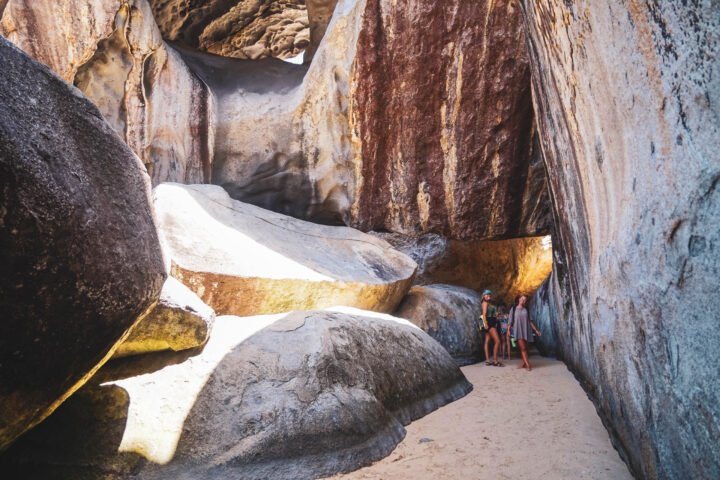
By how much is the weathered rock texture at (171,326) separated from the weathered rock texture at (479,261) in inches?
247

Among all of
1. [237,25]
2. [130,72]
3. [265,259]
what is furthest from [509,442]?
[237,25]

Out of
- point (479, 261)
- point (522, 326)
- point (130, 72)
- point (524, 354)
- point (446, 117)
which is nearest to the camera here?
point (524, 354)

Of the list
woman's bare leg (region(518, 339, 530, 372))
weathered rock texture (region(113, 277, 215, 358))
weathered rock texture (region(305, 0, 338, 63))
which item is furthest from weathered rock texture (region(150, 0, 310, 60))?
woman's bare leg (region(518, 339, 530, 372))

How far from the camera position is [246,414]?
92.8 inches

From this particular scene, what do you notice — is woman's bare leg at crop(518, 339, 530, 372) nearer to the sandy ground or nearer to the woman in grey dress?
the woman in grey dress

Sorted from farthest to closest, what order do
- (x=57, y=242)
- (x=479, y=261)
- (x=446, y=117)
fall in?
1. (x=479, y=261)
2. (x=446, y=117)
3. (x=57, y=242)

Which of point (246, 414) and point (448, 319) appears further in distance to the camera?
point (448, 319)

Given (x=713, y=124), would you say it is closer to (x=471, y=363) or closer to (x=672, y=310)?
(x=672, y=310)

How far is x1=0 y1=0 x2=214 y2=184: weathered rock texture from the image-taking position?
5.66 meters

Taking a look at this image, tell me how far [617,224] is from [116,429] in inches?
86.7

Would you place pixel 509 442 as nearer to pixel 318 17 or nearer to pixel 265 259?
pixel 265 259

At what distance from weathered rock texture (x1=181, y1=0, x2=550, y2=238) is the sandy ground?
2.78 meters

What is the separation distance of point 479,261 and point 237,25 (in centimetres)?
659

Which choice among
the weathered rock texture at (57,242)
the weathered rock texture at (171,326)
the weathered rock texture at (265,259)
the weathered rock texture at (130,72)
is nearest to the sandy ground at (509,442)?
the weathered rock texture at (171,326)
